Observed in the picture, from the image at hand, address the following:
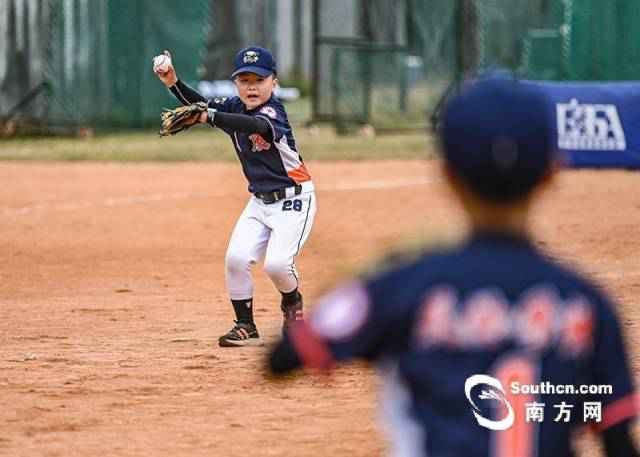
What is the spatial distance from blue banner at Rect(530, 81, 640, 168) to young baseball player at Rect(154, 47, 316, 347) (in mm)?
9396

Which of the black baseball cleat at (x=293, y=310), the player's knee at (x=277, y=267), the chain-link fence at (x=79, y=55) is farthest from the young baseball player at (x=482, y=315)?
the chain-link fence at (x=79, y=55)

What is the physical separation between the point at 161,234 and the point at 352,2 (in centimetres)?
1286

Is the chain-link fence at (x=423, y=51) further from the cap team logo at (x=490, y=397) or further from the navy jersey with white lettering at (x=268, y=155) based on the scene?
the cap team logo at (x=490, y=397)

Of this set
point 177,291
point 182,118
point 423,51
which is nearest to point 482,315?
point 182,118

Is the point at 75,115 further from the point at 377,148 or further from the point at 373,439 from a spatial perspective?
the point at 373,439

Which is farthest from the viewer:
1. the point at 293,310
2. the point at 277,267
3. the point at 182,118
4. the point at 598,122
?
the point at 598,122

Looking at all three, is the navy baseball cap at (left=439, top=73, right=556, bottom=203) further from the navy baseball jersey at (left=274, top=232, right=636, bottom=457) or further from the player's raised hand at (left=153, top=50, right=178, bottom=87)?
the player's raised hand at (left=153, top=50, right=178, bottom=87)

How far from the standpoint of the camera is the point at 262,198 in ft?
24.8

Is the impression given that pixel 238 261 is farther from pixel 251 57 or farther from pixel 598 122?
pixel 598 122

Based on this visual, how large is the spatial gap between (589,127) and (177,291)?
8168 millimetres

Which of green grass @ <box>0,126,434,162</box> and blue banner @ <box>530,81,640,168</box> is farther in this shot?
green grass @ <box>0,126,434,162</box>

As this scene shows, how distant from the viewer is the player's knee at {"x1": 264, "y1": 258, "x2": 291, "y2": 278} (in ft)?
24.5

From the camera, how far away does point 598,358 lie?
2652mm

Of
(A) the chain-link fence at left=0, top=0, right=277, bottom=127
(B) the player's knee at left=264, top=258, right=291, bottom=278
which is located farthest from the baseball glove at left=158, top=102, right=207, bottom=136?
(A) the chain-link fence at left=0, top=0, right=277, bottom=127
